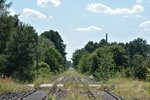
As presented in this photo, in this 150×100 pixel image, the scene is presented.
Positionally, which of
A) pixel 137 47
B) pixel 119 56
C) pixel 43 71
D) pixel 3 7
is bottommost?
pixel 43 71

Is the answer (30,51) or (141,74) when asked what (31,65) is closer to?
(30,51)

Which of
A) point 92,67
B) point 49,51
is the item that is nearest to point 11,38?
point 92,67

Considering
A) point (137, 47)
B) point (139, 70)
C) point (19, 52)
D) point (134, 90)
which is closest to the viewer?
point (134, 90)

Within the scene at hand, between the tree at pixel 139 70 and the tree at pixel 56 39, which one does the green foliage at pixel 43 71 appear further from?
the tree at pixel 56 39

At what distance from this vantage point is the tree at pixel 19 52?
145 feet

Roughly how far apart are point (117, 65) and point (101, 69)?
8889 millimetres

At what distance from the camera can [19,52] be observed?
144 feet

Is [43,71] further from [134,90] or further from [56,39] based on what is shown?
[56,39]

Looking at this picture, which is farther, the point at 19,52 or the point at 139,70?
the point at 139,70

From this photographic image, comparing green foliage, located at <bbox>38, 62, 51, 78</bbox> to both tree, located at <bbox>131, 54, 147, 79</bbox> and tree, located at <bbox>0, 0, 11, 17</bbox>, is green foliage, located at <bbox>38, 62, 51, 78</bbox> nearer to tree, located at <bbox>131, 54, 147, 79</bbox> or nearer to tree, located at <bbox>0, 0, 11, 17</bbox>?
tree, located at <bbox>0, 0, 11, 17</bbox>

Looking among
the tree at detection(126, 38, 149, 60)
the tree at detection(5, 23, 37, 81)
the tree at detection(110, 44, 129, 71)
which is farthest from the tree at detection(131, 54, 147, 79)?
the tree at detection(126, 38, 149, 60)

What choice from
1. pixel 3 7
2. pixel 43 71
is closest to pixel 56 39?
pixel 43 71

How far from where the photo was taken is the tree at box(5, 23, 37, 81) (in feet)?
145

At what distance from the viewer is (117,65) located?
58.6 m
